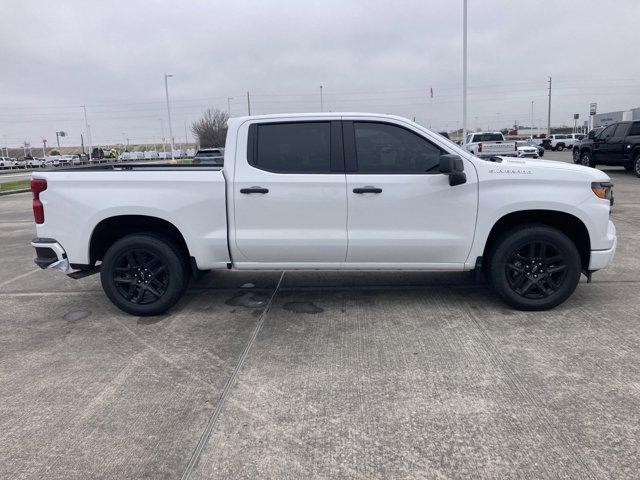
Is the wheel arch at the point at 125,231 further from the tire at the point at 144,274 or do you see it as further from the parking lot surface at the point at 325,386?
the parking lot surface at the point at 325,386

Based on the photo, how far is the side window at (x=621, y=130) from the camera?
18875 mm

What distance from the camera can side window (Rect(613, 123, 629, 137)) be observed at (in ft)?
61.9

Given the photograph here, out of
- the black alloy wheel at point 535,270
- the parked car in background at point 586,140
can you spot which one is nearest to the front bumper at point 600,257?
the black alloy wheel at point 535,270

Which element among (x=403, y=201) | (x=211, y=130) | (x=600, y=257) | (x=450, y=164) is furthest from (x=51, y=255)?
(x=211, y=130)

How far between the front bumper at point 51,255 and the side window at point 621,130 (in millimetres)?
19560

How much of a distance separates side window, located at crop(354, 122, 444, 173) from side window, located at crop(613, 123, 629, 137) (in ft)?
56.7

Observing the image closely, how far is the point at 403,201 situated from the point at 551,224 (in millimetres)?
1544

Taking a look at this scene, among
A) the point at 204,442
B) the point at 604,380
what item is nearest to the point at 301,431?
the point at 204,442

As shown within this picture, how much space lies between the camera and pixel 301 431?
3.17 m

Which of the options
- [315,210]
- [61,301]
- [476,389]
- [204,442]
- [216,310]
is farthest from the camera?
[61,301]

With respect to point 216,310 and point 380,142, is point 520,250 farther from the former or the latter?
point 216,310

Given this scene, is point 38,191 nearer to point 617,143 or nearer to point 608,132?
point 617,143

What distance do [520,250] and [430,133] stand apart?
1.41 meters

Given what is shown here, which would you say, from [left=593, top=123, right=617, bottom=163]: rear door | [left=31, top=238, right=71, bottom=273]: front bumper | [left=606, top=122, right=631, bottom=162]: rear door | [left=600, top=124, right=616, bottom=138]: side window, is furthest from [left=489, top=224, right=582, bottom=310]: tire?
[left=600, top=124, right=616, bottom=138]: side window
